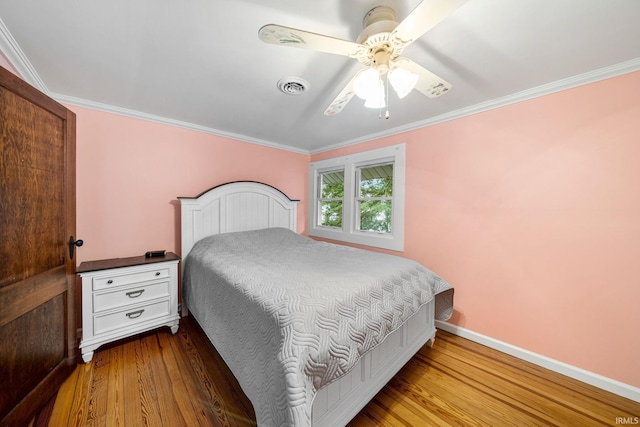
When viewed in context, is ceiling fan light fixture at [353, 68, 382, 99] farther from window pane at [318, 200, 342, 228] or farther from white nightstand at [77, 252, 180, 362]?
window pane at [318, 200, 342, 228]

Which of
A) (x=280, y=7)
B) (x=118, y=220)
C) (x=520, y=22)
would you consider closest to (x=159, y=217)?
(x=118, y=220)

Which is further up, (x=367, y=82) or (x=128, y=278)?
(x=367, y=82)

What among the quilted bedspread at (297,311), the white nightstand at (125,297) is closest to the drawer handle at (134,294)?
the white nightstand at (125,297)

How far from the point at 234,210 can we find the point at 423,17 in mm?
2591

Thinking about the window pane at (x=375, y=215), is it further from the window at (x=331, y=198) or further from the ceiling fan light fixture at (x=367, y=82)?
the ceiling fan light fixture at (x=367, y=82)

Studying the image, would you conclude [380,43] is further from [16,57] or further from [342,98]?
[16,57]

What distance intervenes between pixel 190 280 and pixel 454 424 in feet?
7.77

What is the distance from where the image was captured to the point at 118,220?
2.23 m

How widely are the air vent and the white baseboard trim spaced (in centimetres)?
261

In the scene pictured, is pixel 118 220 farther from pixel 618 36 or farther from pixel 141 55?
pixel 618 36

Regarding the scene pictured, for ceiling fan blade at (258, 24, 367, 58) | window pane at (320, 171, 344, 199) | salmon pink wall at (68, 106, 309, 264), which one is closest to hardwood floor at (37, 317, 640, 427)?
salmon pink wall at (68, 106, 309, 264)

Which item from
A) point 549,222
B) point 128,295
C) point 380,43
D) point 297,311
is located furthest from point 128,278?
point 549,222

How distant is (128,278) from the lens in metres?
1.92

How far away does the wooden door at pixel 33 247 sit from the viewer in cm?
112
